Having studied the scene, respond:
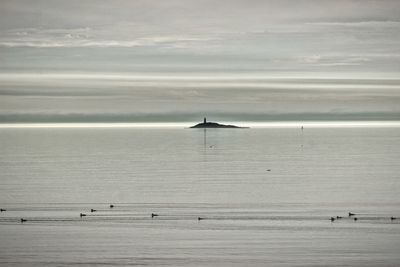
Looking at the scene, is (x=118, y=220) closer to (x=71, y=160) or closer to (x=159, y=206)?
(x=159, y=206)

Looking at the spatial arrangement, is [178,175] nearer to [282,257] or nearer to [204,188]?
[204,188]

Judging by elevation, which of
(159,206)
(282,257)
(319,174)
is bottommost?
(282,257)

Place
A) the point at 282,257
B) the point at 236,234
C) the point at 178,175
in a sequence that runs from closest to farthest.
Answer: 1. the point at 282,257
2. the point at 236,234
3. the point at 178,175

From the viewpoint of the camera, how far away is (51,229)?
240 feet

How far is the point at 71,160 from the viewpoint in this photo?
173625 mm

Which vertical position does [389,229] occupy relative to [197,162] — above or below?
below

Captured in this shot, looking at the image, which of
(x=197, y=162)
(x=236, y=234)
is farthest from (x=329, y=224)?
(x=197, y=162)

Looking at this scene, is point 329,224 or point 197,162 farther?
point 197,162

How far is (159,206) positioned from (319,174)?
51.4 m

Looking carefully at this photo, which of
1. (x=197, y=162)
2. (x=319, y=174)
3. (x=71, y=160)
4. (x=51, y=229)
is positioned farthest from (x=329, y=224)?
(x=71, y=160)

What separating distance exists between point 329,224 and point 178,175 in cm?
5948

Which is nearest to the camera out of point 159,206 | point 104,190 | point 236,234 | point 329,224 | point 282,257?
point 282,257

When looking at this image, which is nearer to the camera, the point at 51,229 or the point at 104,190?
the point at 51,229

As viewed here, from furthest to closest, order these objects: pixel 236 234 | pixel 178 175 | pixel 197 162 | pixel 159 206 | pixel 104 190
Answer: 1. pixel 197 162
2. pixel 178 175
3. pixel 104 190
4. pixel 159 206
5. pixel 236 234
